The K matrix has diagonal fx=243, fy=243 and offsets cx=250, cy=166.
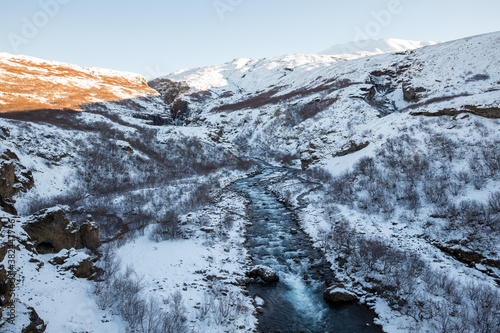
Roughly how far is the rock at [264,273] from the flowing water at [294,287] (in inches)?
9.5

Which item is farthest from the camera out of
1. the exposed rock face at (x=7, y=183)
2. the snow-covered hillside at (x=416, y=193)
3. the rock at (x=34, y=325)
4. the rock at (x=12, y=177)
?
the rock at (x=12, y=177)

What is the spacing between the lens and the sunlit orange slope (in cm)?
4269

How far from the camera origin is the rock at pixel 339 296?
858cm

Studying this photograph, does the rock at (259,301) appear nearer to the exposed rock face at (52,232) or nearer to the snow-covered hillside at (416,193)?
the snow-covered hillside at (416,193)

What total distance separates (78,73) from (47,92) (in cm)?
2610

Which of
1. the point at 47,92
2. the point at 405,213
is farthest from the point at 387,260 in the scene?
the point at 47,92

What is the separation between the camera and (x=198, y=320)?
24.5 ft

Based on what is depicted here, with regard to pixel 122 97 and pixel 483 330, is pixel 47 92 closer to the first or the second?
pixel 122 97

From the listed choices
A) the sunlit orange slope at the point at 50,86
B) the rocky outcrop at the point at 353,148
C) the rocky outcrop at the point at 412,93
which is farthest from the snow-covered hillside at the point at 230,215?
the sunlit orange slope at the point at 50,86

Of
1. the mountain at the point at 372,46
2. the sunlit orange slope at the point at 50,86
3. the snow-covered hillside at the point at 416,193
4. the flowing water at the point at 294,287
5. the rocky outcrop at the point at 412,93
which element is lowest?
the flowing water at the point at 294,287

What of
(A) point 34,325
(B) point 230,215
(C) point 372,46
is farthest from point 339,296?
(C) point 372,46

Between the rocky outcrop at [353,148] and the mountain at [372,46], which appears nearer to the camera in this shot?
the rocky outcrop at [353,148]

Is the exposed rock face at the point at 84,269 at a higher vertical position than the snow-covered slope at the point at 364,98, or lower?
lower

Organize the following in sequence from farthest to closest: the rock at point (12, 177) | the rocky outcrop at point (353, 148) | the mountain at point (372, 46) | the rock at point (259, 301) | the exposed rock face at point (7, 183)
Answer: the mountain at point (372, 46)
the rocky outcrop at point (353, 148)
the rock at point (12, 177)
the exposed rock face at point (7, 183)
the rock at point (259, 301)
